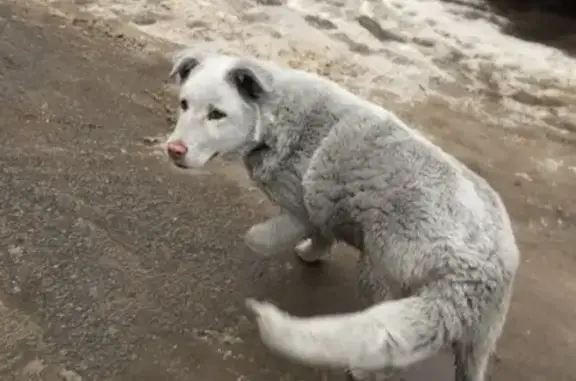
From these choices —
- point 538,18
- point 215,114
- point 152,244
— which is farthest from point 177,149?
point 538,18

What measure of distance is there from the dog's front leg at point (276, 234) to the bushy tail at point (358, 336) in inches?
16.1

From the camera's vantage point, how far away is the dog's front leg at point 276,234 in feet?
6.04

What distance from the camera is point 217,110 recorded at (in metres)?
1.70

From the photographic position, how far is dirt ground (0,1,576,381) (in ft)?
6.03

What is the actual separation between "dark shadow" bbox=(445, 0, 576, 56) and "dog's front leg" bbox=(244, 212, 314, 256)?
6.65 feet

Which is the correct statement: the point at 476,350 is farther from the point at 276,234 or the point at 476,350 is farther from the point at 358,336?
the point at 276,234

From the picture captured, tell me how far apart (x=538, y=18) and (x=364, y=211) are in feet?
7.75

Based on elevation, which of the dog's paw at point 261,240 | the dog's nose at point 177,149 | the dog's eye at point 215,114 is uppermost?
the dog's eye at point 215,114

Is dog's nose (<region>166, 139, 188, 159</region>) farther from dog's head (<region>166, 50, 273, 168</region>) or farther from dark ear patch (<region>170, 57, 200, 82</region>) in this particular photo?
dark ear patch (<region>170, 57, 200, 82</region>)

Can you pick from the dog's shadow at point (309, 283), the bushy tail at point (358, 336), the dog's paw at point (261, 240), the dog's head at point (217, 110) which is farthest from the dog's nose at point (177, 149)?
the dog's shadow at point (309, 283)

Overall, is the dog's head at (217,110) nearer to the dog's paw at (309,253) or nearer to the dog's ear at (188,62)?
the dog's ear at (188,62)

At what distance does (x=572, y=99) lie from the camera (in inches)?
118

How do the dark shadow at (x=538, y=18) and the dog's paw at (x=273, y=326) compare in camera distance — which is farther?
the dark shadow at (x=538, y=18)

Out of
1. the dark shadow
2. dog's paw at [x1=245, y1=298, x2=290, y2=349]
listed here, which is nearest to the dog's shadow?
dog's paw at [x1=245, y1=298, x2=290, y2=349]
